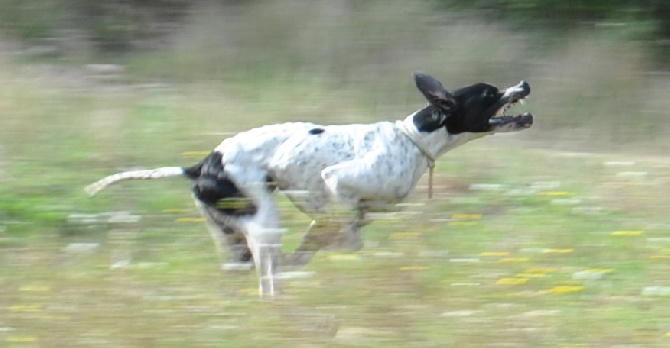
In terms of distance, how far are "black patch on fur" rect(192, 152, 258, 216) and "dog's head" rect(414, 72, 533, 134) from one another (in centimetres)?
100

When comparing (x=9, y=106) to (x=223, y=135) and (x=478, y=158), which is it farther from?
(x=478, y=158)

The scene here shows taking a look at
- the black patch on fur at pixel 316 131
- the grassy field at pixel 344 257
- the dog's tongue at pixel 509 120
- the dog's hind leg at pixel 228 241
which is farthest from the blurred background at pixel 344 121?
the dog's tongue at pixel 509 120

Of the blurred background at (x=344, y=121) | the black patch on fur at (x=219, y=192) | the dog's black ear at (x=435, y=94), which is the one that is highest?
the dog's black ear at (x=435, y=94)

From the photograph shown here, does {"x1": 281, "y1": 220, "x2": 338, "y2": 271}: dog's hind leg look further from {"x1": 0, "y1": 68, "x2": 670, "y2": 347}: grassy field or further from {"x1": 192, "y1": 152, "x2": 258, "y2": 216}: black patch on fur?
{"x1": 192, "y1": 152, "x2": 258, "y2": 216}: black patch on fur

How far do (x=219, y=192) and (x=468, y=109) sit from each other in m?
1.36

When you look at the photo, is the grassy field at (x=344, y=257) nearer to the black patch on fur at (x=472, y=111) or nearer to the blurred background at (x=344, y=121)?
the blurred background at (x=344, y=121)

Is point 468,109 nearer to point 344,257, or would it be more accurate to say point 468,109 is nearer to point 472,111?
point 472,111

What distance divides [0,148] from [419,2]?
558 cm

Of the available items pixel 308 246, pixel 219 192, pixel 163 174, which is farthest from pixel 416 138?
pixel 163 174

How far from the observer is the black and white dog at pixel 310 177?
5.44 meters

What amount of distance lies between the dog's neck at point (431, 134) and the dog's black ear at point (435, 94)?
59 mm

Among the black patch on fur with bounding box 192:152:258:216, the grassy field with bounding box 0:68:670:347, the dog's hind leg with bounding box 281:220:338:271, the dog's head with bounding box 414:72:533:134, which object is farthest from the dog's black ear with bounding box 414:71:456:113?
the black patch on fur with bounding box 192:152:258:216

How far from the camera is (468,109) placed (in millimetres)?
5977

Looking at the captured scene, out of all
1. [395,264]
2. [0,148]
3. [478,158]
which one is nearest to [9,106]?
[0,148]
